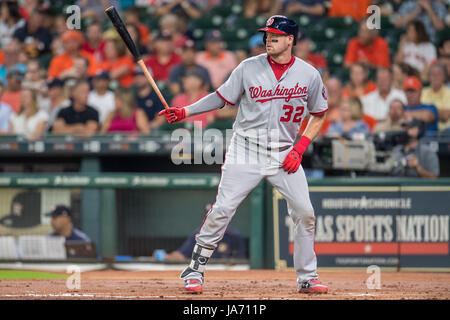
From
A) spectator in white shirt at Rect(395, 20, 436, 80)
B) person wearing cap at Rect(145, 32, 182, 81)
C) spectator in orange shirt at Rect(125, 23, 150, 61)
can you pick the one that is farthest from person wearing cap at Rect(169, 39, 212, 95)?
spectator in white shirt at Rect(395, 20, 436, 80)

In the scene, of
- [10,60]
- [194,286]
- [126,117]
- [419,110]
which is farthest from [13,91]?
[194,286]

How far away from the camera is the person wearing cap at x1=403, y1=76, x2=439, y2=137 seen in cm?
869

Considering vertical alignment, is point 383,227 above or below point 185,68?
below

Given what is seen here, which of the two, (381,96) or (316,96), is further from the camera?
(381,96)

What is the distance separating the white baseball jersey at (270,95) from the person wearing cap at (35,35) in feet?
22.6

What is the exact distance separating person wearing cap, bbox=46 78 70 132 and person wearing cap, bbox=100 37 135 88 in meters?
0.69

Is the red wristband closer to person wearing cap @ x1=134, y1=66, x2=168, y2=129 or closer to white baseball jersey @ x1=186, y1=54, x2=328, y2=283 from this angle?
white baseball jersey @ x1=186, y1=54, x2=328, y2=283

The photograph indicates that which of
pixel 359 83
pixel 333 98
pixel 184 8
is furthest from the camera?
pixel 184 8

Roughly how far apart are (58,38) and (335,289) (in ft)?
23.5

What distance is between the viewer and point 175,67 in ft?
33.8

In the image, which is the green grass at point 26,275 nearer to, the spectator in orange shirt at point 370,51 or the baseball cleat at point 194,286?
the baseball cleat at point 194,286

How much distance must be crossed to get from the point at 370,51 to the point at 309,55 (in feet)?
2.90

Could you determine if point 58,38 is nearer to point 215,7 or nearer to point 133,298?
point 215,7

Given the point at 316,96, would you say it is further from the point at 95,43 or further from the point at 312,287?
the point at 95,43
